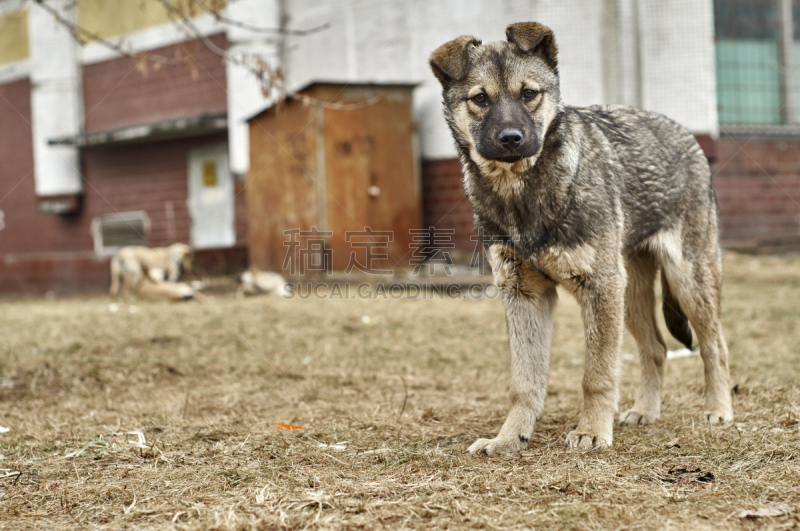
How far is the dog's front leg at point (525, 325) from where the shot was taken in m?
3.70

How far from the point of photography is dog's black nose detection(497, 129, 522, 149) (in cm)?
339

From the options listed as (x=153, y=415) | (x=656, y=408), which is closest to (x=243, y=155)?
(x=153, y=415)

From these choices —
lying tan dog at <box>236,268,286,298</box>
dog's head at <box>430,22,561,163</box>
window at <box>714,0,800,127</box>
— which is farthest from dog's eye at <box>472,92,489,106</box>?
window at <box>714,0,800,127</box>

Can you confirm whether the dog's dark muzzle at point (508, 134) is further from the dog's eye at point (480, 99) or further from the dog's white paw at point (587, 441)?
the dog's white paw at point (587, 441)

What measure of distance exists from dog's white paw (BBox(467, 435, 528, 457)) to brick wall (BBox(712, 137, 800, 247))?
32.4 feet

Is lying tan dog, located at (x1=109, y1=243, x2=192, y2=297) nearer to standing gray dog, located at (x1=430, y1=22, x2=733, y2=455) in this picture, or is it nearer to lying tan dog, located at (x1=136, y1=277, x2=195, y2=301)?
lying tan dog, located at (x1=136, y1=277, x2=195, y2=301)

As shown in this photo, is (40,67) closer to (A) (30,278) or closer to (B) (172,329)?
(A) (30,278)

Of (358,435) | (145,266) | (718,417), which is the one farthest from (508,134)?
(145,266)

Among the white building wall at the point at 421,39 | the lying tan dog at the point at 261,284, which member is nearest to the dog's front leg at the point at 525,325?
the lying tan dog at the point at 261,284

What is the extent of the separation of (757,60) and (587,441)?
444 inches

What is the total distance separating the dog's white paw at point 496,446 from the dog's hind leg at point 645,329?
0.97m

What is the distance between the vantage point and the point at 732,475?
282 cm

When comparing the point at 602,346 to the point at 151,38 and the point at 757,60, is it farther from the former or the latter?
the point at 151,38

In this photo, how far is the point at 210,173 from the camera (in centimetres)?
1595
